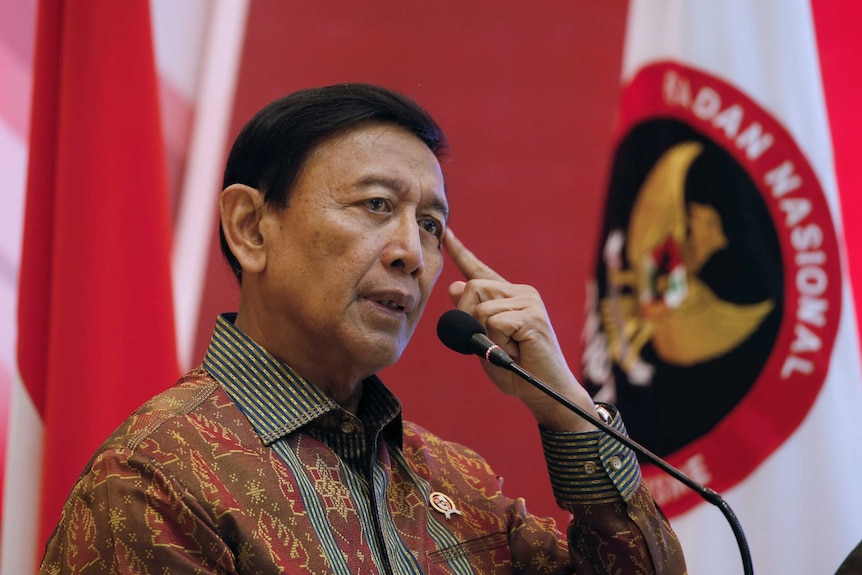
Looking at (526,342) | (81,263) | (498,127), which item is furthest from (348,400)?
(498,127)

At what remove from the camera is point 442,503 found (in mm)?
1600

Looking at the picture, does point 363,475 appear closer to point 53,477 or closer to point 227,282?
point 53,477

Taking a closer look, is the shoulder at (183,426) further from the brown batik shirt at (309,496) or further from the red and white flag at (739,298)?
the red and white flag at (739,298)

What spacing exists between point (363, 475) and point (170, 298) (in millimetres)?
804

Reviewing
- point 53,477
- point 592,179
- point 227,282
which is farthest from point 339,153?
point 592,179

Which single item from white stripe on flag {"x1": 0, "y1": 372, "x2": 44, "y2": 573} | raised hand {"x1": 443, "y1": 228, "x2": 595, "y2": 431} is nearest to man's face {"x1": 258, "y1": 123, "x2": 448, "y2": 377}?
raised hand {"x1": 443, "y1": 228, "x2": 595, "y2": 431}

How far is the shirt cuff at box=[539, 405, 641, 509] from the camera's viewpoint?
5.03 ft

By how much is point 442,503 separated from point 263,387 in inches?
14.6

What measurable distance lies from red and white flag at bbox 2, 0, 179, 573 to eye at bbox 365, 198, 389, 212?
737mm

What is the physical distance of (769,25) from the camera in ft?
7.92

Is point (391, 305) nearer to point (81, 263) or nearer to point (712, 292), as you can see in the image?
point (81, 263)

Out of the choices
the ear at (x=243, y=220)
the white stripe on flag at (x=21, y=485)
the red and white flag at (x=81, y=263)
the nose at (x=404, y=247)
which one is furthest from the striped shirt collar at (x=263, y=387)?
the white stripe on flag at (x=21, y=485)

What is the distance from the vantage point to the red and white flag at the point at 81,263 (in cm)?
194

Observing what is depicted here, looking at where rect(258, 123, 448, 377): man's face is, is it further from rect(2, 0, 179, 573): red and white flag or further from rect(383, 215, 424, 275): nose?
rect(2, 0, 179, 573): red and white flag
